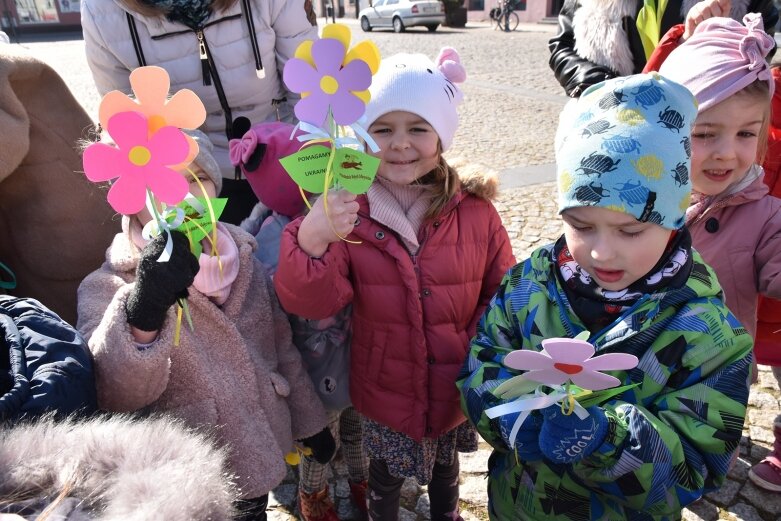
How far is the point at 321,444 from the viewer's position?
1.94 metres

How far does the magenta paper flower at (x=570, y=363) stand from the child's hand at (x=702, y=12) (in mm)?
1401

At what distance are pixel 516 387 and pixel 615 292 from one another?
1.15 feet

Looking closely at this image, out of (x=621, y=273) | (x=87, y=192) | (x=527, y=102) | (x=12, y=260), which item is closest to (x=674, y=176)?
(x=621, y=273)

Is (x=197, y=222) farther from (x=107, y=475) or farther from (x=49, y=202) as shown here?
(x=49, y=202)

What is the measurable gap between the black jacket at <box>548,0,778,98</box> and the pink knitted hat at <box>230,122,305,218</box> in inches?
54.2

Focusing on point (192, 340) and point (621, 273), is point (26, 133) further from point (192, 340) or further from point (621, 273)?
point (621, 273)

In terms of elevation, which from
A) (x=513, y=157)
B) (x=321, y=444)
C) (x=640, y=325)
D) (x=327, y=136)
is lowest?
(x=513, y=157)

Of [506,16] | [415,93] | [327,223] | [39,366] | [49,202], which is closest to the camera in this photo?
[39,366]

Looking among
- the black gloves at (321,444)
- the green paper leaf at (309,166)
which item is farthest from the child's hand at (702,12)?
the black gloves at (321,444)

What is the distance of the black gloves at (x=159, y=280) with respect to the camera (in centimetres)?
114

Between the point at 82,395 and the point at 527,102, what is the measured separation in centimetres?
843

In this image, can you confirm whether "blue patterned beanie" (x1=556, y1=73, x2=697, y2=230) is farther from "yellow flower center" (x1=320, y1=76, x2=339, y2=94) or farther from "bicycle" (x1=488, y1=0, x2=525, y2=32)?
"bicycle" (x1=488, y1=0, x2=525, y2=32)

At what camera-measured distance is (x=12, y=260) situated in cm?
178

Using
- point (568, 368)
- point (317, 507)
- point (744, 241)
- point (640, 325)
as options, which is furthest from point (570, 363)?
point (317, 507)
